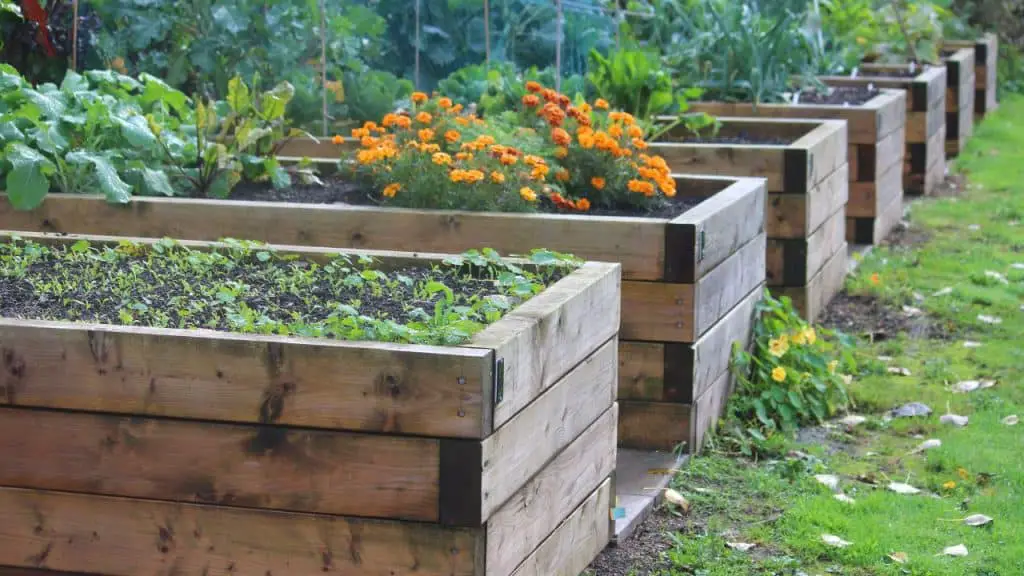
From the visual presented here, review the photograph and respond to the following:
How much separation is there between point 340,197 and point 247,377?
7.52 ft

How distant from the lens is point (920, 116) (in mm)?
9312

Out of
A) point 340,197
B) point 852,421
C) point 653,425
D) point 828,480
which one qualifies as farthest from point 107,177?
point 852,421

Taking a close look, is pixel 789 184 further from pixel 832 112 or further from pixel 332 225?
pixel 332 225

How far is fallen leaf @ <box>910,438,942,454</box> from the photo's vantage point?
15.6ft

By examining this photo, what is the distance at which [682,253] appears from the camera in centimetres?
440

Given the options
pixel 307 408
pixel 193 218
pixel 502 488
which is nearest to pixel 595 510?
pixel 502 488

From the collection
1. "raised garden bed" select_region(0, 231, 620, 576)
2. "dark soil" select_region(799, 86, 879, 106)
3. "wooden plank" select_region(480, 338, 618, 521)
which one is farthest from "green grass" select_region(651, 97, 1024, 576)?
"dark soil" select_region(799, 86, 879, 106)

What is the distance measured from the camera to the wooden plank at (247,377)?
2838 millimetres

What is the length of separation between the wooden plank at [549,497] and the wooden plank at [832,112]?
13.5ft

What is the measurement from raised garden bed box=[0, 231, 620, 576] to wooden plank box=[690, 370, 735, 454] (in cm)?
143

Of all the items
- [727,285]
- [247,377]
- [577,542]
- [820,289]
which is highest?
[247,377]

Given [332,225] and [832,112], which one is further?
[832,112]

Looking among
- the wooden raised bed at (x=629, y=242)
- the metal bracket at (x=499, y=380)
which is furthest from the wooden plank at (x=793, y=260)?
the metal bracket at (x=499, y=380)

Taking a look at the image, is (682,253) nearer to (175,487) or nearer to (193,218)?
(193,218)
